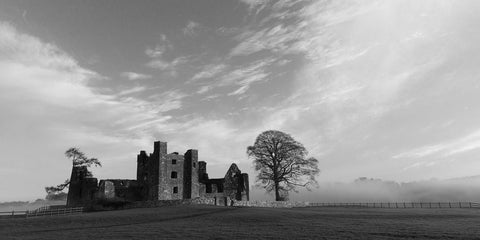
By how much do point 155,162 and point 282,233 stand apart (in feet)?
120

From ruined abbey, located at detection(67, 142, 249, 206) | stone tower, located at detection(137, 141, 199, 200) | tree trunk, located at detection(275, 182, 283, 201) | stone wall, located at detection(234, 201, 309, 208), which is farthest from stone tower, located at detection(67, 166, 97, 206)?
tree trunk, located at detection(275, 182, 283, 201)

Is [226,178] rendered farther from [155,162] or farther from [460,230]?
[460,230]

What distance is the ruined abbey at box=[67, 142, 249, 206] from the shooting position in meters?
52.5

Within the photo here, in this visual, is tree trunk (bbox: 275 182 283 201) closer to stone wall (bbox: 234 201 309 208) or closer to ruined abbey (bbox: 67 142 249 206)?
stone wall (bbox: 234 201 309 208)

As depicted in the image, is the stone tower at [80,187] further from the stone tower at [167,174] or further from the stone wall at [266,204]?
the stone wall at [266,204]

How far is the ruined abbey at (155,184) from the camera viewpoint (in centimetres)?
5253

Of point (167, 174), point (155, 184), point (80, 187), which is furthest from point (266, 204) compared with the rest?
point (80, 187)

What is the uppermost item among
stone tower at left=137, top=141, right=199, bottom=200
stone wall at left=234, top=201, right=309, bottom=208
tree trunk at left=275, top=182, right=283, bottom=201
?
stone tower at left=137, top=141, right=199, bottom=200

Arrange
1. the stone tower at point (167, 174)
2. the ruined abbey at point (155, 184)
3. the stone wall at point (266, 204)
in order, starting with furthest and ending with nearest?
the stone tower at point (167, 174)
the ruined abbey at point (155, 184)
the stone wall at point (266, 204)

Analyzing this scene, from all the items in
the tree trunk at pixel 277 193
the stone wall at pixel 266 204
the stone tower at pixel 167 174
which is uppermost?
the stone tower at pixel 167 174

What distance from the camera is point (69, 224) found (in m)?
28.6

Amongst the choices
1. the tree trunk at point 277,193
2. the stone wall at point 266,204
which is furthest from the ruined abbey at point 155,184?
the tree trunk at point 277,193

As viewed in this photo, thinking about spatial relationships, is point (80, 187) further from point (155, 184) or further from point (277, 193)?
point (277, 193)

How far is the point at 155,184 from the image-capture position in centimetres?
5269
